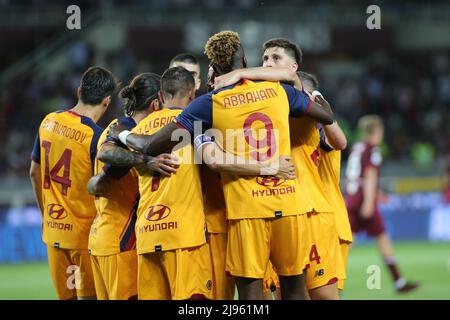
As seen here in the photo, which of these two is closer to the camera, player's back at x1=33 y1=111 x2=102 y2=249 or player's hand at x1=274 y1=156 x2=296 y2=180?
player's hand at x1=274 y1=156 x2=296 y2=180

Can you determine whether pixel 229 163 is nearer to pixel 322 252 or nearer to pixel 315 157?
pixel 315 157

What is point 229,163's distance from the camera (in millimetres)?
6176

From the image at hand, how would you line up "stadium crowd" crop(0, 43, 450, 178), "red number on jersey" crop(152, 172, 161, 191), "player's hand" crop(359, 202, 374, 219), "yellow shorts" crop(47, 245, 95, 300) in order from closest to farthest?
"red number on jersey" crop(152, 172, 161, 191), "yellow shorts" crop(47, 245, 95, 300), "player's hand" crop(359, 202, 374, 219), "stadium crowd" crop(0, 43, 450, 178)

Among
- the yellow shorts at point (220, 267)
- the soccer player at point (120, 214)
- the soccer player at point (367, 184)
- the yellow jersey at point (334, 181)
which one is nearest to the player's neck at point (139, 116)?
the soccer player at point (120, 214)

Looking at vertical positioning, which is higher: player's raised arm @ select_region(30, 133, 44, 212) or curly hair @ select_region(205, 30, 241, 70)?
curly hair @ select_region(205, 30, 241, 70)

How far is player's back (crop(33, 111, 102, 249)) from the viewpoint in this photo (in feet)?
24.3

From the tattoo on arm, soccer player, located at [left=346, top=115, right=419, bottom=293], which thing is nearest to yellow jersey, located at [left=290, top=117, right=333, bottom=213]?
the tattoo on arm

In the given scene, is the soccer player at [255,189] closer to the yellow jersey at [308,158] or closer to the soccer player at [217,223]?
the soccer player at [217,223]

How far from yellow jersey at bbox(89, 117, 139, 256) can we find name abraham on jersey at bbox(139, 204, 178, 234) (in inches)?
21.0

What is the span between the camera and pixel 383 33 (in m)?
24.8

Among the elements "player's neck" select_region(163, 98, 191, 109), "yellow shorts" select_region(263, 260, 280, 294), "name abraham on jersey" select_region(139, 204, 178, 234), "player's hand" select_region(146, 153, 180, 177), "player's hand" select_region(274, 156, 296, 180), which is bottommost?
"yellow shorts" select_region(263, 260, 280, 294)

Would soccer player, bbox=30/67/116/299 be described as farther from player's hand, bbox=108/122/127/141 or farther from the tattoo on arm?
the tattoo on arm
